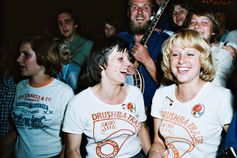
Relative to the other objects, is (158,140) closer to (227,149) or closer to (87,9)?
(227,149)

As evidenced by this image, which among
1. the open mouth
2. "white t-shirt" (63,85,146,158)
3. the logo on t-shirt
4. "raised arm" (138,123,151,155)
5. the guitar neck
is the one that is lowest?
"raised arm" (138,123,151,155)

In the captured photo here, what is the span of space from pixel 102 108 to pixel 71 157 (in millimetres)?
389

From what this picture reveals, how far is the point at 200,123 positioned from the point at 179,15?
2.03 m

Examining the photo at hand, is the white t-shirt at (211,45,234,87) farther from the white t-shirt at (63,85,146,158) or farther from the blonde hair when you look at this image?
the white t-shirt at (63,85,146,158)

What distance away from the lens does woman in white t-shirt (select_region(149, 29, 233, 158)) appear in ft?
6.72

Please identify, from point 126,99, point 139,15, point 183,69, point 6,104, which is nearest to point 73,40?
point 139,15

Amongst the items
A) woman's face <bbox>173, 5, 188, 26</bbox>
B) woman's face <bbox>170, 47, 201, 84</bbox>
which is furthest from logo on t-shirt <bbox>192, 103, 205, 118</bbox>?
woman's face <bbox>173, 5, 188, 26</bbox>

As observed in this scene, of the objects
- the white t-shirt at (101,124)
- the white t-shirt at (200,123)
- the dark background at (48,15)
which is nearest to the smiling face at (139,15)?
the white t-shirt at (101,124)

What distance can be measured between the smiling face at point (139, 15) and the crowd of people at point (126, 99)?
14cm

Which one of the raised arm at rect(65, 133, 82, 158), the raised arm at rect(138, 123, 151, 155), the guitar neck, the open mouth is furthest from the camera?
the guitar neck

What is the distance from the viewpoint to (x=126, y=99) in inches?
93.0

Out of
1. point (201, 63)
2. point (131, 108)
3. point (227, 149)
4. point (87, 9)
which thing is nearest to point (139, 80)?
point (131, 108)

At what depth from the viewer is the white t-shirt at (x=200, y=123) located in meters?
2.04

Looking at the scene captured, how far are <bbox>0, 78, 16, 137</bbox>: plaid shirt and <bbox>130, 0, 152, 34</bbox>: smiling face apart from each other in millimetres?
1282
